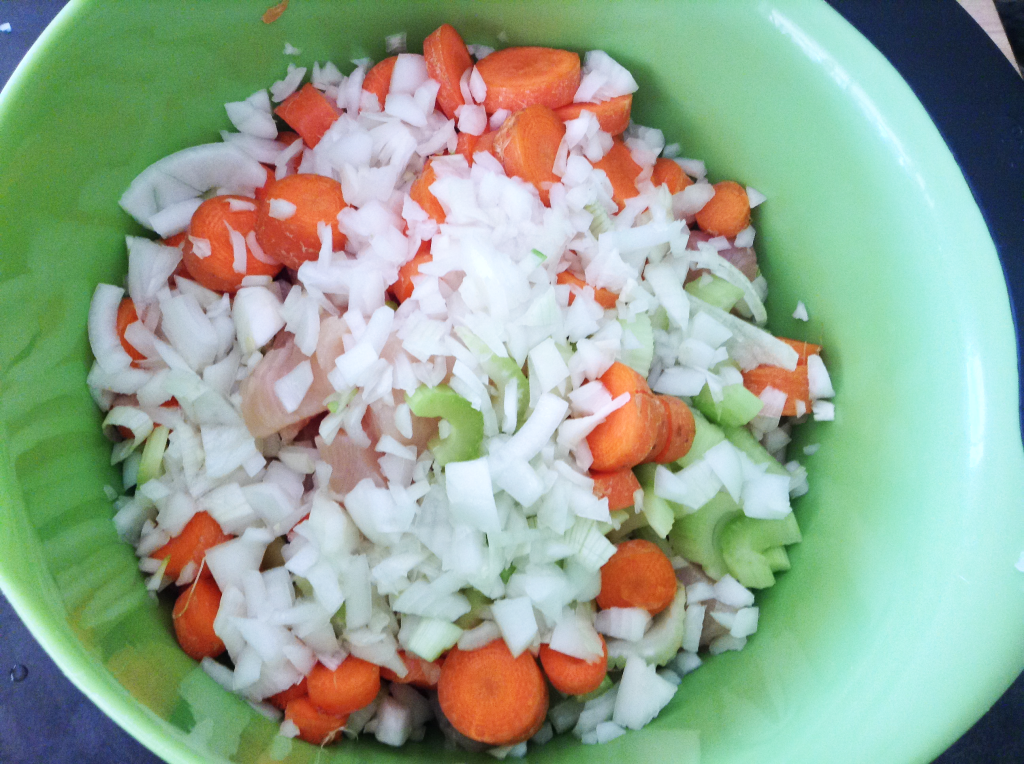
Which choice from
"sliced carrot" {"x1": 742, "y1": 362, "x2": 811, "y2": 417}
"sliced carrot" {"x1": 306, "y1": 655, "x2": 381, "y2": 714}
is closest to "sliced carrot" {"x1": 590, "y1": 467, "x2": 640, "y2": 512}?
"sliced carrot" {"x1": 742, "y1": 362, "x2": 811, "y2": 417}

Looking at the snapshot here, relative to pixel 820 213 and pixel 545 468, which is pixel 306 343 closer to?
pixel 545 468

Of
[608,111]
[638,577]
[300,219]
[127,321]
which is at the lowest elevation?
[638,577]

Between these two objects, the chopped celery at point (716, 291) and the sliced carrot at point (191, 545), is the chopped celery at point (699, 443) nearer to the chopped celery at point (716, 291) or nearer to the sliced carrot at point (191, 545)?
the chopped celery at point (716, 291)

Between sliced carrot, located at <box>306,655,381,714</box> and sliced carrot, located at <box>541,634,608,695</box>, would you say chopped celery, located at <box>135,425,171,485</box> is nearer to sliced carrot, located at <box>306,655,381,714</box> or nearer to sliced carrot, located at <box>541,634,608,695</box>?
sliced carrot, located at <box>306,655,381,714</box>

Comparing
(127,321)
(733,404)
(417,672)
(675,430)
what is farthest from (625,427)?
(127,321)

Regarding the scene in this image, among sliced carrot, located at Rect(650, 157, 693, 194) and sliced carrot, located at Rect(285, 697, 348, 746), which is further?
sliced carrot, located at Rect(650, 157, 693, 194)

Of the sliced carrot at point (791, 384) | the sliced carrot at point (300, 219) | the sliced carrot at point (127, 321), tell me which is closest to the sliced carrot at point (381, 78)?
the sliced carrot at point (300, 219)

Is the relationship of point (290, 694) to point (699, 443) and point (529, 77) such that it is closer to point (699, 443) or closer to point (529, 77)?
point (699, 443)
